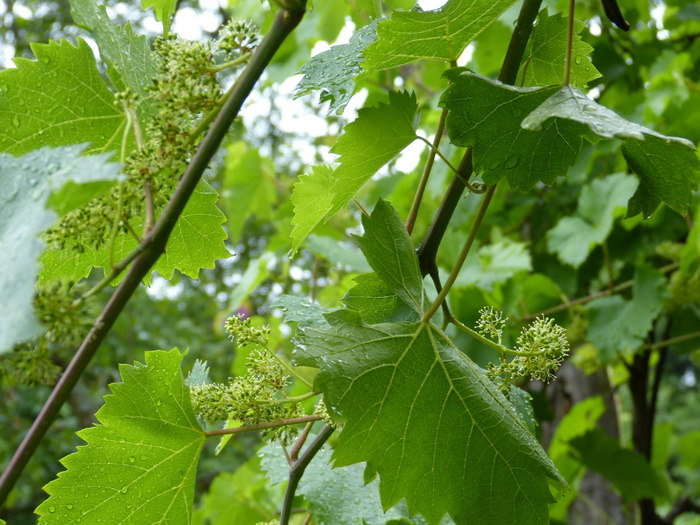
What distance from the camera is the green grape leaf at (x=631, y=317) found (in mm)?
1811

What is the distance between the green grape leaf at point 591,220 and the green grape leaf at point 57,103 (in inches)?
56.2

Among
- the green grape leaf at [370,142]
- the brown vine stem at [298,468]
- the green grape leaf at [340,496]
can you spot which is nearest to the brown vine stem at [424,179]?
the green grape leaf at [370,142]

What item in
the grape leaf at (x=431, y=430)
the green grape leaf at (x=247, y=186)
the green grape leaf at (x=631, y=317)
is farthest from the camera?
the green grape leaf at (x=247, y=186)

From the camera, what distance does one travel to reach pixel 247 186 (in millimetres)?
3162

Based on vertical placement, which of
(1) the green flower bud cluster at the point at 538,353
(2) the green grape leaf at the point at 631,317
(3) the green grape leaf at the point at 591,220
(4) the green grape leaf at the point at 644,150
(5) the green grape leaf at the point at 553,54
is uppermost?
(3) the green grape leaf at the point at 591,220

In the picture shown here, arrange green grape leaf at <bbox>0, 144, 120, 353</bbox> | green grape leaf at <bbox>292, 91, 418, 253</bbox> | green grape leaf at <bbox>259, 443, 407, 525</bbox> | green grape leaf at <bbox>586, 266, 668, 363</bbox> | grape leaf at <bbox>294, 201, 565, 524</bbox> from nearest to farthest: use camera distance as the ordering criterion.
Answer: green grape leaf at <bbox>0, 144, 120, 353</bbox> → grape leaf at <bbox>294, 201, 565, 524</bbox> → green grape leaf at <bbox>292, 91, 418, 253</bbox> → green grape leaf at <bbox>259, 443, 407, 525</bbox> → green grape leaf at <bbox>586, 266, 668, 363</bbox>

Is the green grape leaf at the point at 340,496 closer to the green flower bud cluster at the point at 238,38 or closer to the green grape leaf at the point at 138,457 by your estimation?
the green grape leaf at the point at 138,457

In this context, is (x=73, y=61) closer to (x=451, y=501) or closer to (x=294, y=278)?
(x=451, y=501)

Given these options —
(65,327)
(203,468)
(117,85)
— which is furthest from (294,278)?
(203,468)

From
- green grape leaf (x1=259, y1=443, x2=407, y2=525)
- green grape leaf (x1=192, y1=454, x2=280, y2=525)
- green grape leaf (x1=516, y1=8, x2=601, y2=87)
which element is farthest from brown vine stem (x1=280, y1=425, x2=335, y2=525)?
green grape leaf (x1=192, y1=454, x2=280, y2=525)

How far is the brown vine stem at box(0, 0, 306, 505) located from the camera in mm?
437

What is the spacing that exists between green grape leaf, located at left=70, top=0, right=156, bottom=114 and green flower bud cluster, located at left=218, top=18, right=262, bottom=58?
0.12 m

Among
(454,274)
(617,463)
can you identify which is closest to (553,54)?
(454,274)

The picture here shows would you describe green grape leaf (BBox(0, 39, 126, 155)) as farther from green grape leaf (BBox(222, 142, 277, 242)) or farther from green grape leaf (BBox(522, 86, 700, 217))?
green grape leaf (BBox(222, 142, 277, 242))
